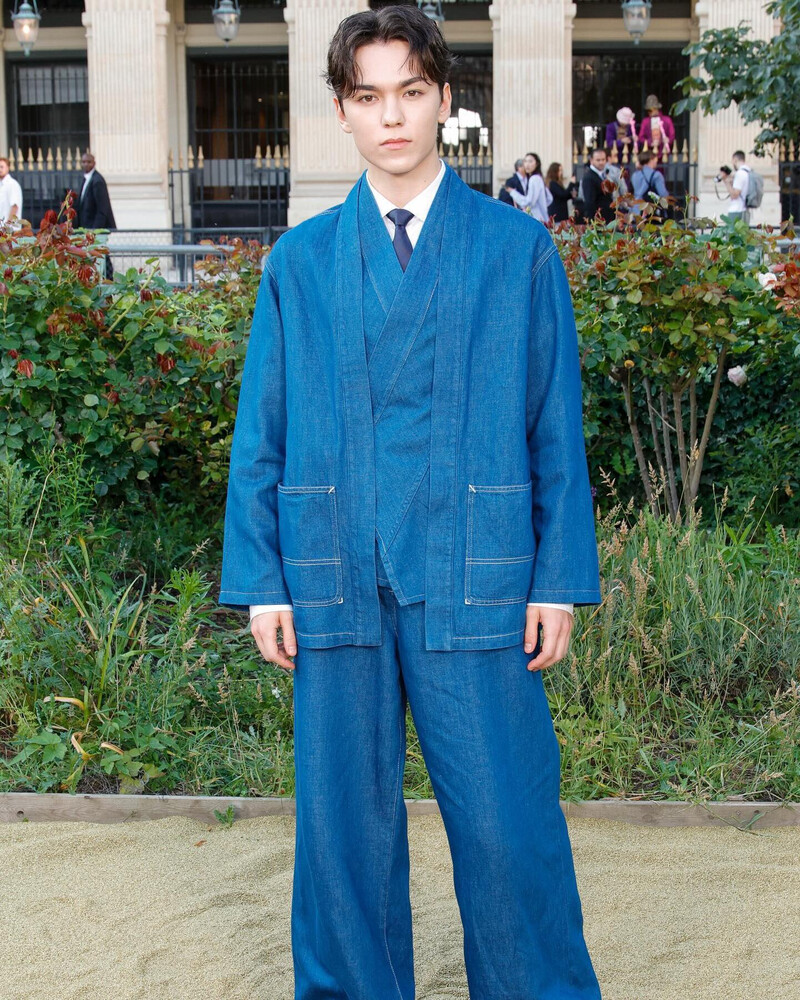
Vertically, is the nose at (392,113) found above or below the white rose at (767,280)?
above

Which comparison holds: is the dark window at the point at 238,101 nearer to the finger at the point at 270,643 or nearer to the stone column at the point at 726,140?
the stone column at the point at 726,140

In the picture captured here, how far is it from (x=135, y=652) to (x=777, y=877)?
2150mm

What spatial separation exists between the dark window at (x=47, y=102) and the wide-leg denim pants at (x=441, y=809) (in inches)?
914

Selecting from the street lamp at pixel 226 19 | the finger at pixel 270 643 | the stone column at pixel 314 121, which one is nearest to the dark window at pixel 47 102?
the street lamp at pixel 226 19

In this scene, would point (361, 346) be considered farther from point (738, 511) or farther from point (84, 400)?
point (738, 511)

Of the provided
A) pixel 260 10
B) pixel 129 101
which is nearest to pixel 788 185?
pixel 260 10

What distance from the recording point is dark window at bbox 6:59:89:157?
2388cm

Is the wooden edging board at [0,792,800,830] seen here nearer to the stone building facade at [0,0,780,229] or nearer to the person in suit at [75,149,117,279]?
the person in suit at [75,149,117,279]

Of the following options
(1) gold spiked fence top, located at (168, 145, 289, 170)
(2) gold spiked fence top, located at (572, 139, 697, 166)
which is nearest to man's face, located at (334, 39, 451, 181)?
(2) gold spiked fence top, located at (572, 139, 697, 166)

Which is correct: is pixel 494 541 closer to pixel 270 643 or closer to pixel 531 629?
pixel 531 629

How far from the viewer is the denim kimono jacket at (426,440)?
240 centimetres

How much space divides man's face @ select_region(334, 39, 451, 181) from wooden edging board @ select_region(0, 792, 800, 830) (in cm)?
221

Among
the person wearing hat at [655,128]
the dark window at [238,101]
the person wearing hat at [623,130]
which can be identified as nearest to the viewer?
the person wearing hat at [655,128]

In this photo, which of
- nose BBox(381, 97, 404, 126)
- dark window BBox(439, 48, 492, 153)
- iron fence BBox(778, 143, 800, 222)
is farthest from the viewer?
dark window BBox(439, 48, 492, 153)
